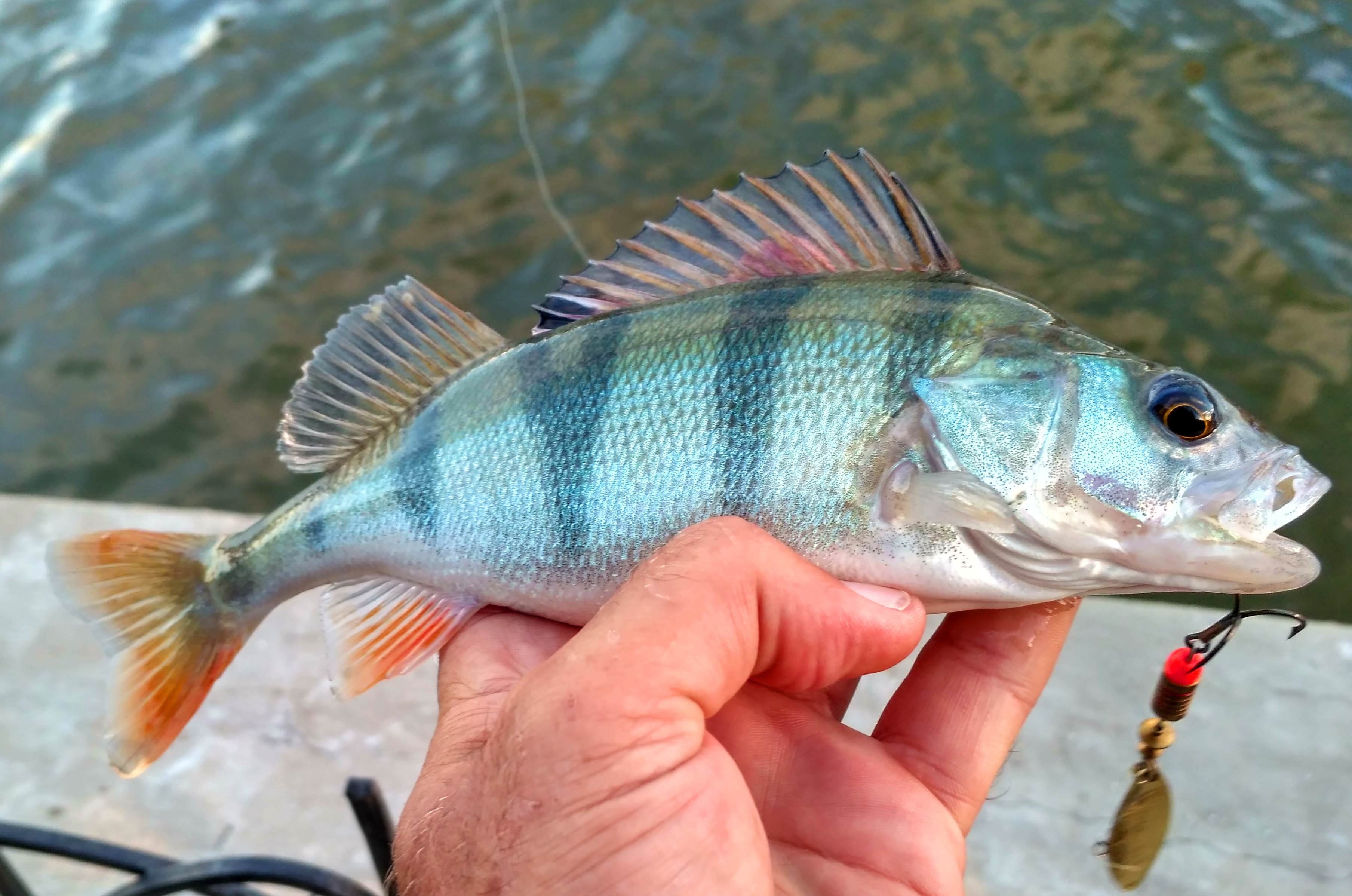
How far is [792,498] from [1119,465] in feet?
1.68

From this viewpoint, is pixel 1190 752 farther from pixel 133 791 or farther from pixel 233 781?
pixel 133 791

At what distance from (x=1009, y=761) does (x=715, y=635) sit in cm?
174

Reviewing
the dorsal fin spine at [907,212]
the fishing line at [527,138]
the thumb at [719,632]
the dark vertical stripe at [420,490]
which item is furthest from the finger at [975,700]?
the fishing line at [527,138]

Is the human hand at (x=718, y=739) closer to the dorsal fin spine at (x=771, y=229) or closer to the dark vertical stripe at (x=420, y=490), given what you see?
the dark vertical stripe at (x=420, y=490)

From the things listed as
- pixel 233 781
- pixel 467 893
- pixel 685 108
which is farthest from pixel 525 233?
pixel 467 893

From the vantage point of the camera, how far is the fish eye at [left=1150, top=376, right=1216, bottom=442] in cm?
143

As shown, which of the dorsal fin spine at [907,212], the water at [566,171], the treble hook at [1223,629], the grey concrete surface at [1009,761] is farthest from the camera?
the water at [566,171]

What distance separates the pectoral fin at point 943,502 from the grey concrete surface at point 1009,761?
143 cm

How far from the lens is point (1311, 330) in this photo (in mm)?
4371

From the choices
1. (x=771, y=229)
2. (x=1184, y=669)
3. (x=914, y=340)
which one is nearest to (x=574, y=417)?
(x=771, y=229)

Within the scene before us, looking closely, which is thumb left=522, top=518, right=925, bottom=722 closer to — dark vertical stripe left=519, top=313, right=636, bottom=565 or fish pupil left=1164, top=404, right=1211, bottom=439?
dark vertical stripe left=519, top=313, right=636, bottom=565

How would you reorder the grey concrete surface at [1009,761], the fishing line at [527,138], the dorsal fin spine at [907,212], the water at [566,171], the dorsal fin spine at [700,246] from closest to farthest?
the dorsal fin spine at [907,212] → the dorsal fin spine at [700,246] → the grey concrete surface at [1009,761] → the water at [566,171] → the fishing line at [527,138]

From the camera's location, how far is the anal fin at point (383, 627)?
1.83m

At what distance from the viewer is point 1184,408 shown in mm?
1440
